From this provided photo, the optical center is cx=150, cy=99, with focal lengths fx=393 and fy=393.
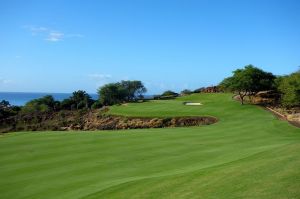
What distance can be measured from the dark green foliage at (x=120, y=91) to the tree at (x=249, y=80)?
2551 centimetres

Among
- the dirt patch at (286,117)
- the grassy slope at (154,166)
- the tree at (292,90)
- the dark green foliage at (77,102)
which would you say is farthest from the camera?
the dark green foliage at (77,102)

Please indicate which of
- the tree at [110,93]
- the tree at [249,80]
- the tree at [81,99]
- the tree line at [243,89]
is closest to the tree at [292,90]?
Result: the tree line at [243,89]

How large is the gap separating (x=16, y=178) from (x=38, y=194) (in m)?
2.65

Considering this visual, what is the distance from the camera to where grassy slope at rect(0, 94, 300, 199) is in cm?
1076

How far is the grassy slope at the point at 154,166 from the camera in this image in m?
10.8

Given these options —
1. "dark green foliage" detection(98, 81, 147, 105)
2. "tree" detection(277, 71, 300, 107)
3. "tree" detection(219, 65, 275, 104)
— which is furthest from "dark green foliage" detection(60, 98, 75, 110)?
"tree" detection(277, 71, 300, 107)

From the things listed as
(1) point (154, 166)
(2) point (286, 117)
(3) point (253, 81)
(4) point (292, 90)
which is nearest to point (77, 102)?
(3) point (253, 81)

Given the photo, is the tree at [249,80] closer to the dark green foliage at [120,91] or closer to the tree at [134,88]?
the dark green foliage at [120,91]

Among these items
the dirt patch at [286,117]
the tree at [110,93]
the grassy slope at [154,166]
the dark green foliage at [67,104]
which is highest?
the tree at [110,93]

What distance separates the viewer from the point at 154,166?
1616 centimetres

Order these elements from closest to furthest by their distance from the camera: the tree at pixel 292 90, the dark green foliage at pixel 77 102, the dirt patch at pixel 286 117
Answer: the dirt patch at pixel 286 117
the tree at pixel 292 90
the dark green foliage at pixel 77 102

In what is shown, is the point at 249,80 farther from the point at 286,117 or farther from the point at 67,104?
the point at 67,104

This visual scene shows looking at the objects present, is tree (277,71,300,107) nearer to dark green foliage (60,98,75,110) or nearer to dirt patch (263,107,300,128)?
dirt patch (263,107,300,128)

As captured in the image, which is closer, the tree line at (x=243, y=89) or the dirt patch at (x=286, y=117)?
the dirt patch at (x=286, y=117)
